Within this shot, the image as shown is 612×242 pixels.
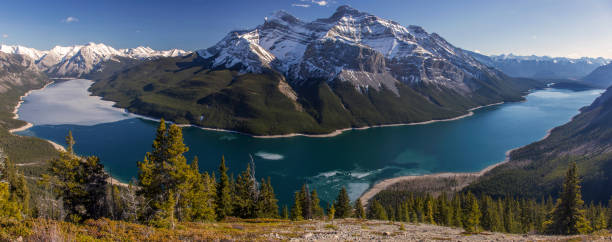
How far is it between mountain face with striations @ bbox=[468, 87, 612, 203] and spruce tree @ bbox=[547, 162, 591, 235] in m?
87.4

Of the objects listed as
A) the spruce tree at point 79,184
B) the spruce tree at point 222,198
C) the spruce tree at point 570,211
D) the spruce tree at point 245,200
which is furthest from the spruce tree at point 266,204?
the spruce tree at point 570,211

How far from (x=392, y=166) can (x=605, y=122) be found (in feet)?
502

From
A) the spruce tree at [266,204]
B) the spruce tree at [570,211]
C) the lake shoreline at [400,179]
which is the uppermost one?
the spruce tree at [570,211]

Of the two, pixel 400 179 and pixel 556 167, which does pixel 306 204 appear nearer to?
pixel 400 179

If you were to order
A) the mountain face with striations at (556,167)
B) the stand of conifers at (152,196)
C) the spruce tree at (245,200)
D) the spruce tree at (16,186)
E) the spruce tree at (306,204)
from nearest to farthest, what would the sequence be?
the stand of conifers at (152,196) < the spruce tree at (16,186) < the spruce tree at (245,200) < the spruce tree at (306,204) < the mountain face with striations at (556,167)

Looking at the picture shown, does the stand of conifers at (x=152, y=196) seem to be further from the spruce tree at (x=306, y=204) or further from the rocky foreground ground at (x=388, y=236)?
the rocky foreground ground at (x=388, y=236)

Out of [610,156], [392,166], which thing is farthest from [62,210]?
[610,156]

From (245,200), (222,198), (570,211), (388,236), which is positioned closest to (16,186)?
(222,198)

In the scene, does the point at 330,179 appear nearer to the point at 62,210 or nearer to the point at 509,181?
the point at 509,181

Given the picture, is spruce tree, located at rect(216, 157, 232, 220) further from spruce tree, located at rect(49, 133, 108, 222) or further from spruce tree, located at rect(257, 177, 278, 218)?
spruce tree, located at rect(49, 133, 108, 222)

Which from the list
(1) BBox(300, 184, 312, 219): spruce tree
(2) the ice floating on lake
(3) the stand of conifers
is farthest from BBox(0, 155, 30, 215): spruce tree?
(2) the ice floating on lake

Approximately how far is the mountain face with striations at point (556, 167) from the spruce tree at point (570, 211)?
87420 mm

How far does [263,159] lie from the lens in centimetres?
17438

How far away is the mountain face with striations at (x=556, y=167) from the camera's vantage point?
124875 millimetres
